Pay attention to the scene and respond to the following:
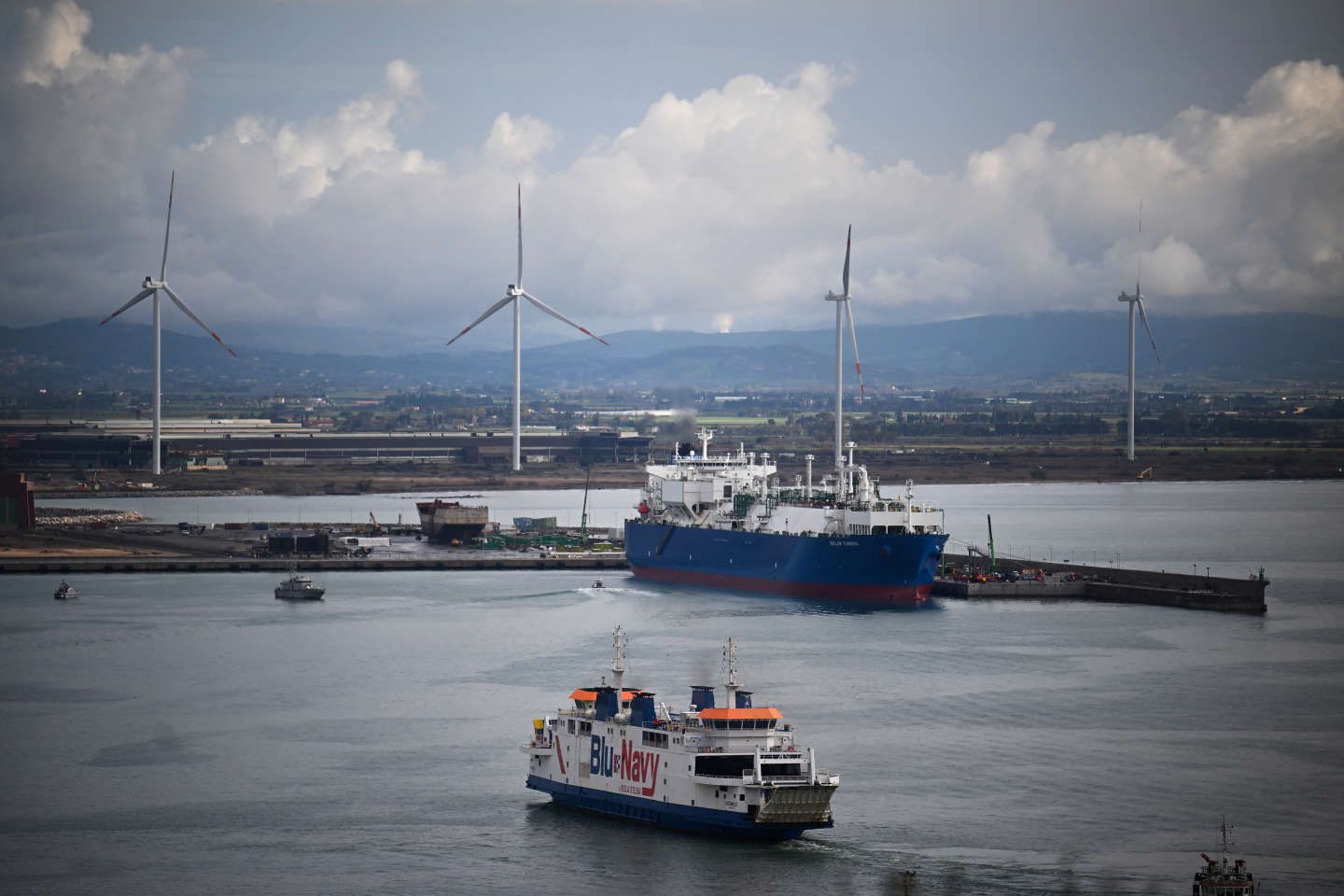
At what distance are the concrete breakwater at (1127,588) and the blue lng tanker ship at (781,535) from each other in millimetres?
3347

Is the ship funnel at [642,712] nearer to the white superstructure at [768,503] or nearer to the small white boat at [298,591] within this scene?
the white superstructure at [768,503]

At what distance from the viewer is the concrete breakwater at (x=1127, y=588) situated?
58.6 m

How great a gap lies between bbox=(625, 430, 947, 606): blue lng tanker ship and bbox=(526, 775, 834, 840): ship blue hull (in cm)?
3027

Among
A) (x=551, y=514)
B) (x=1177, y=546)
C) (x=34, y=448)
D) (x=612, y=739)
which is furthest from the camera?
(x=34, y=448)

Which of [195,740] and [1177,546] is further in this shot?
[1177,546]

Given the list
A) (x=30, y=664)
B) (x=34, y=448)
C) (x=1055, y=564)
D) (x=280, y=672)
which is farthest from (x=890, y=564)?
(x=34, y=448)

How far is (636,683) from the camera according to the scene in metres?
40.1

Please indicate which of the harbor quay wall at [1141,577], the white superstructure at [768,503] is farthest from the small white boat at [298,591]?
the harbor quay wall at [1141,577]

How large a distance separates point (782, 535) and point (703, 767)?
3453 cm

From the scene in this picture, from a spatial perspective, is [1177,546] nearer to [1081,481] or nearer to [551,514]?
[551,514]

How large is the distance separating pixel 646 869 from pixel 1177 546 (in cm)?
5712

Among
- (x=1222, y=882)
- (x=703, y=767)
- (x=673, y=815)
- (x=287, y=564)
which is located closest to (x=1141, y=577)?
(x=287, y=564)

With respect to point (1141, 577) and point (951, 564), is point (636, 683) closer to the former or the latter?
point (1141, 577)

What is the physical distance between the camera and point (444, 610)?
190 feet
